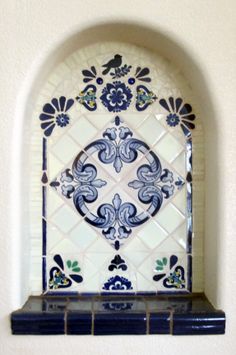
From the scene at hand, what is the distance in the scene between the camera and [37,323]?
865 mm

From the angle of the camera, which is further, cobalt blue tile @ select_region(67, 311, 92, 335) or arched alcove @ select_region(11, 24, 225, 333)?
arched alcove @ select_region(11, 24, 225, 333)

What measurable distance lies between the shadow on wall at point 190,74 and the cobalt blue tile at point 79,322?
30 centimetres

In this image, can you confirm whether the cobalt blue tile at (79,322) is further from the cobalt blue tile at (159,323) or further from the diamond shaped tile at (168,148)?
the diamond shaped tile at (168,148)

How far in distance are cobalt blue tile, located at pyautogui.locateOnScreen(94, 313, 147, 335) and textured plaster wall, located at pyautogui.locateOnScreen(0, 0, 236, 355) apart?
0.09 feet

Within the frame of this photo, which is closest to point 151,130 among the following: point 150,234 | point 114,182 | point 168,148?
point 168,148

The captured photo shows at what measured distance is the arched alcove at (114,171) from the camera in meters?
0.98

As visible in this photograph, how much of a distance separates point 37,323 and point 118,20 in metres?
0.72

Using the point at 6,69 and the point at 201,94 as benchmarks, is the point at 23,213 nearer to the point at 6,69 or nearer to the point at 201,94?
the point at 6,69

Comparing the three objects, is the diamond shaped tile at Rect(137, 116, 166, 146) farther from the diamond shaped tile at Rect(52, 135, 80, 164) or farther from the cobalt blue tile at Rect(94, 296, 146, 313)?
the cobalt blue tile at Rect(94, 296, 146, 313)

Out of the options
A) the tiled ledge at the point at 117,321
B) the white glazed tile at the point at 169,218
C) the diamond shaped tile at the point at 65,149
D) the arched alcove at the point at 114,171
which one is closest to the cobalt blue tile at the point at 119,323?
the tiled ledge at the point at 117,321

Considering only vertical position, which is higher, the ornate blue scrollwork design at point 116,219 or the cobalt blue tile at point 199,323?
the ornate blue scrollwork design at point 116,219

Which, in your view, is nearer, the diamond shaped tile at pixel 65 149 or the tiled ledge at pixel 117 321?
the tiled ledge at pixel 117 321

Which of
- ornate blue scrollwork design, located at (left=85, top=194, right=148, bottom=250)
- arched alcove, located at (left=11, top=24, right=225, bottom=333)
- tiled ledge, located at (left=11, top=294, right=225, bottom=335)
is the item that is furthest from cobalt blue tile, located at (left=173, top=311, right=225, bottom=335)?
ornate blue scrollwork design, located at (left=85, top=194, right=148, bottom=250)

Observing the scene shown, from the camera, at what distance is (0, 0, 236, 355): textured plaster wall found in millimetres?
863
